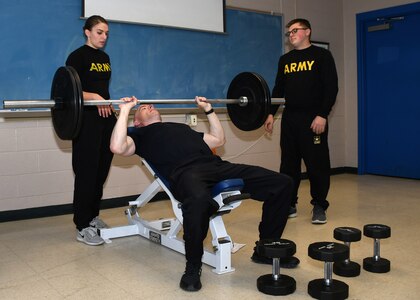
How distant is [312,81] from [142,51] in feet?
5.37

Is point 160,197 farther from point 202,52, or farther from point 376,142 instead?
point 376,142

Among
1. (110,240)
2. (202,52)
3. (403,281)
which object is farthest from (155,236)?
(202,52)

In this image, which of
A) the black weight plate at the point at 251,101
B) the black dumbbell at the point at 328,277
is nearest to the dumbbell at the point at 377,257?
the black dumbbell at the point at 328,277

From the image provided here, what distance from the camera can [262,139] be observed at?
534cm

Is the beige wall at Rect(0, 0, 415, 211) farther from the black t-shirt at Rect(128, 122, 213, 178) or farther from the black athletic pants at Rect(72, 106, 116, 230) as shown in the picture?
the black t-shirt at Rect(128, 122, 213, 178)

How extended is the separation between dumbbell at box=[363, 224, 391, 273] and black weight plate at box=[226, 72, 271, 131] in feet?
3.59

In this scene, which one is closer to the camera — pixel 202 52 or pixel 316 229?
pixel 316 229

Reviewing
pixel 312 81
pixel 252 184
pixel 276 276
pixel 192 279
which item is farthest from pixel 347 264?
pixel 312 81

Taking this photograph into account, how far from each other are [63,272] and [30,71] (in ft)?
6.18

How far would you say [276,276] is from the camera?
7.29 feet

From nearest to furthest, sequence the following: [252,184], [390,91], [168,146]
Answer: [252,184]
[168,146]
[390,91]

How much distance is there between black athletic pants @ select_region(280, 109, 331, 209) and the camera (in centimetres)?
354

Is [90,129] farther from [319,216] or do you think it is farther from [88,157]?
[319,216]

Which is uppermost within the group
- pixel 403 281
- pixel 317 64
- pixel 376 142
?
pixel 317 64
